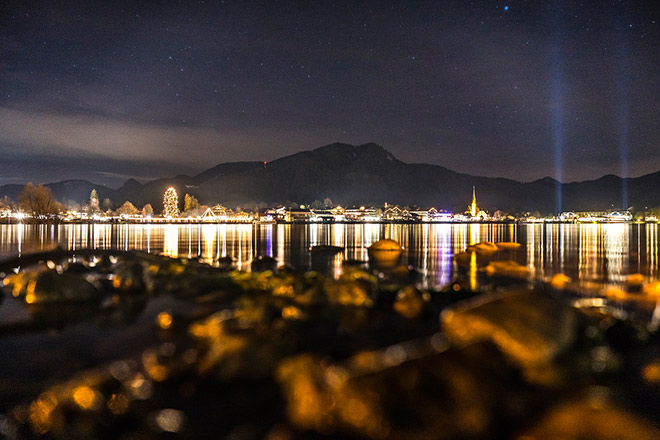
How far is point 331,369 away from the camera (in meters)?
8.55

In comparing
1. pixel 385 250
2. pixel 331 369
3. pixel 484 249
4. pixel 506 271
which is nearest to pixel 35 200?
pixel 385 250

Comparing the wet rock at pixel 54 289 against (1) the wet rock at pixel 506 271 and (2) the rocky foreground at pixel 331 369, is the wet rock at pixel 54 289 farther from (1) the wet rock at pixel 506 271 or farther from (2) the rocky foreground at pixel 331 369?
(1) the wet rock at pixel 506 271

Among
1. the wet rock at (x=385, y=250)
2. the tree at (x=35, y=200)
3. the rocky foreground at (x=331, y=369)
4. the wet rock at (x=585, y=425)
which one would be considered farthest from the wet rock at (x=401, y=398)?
the tree at (x=35, y=200)

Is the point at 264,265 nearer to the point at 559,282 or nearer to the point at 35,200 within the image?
the point at 559,282

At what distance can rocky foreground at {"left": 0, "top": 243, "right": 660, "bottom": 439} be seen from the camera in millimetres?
7074

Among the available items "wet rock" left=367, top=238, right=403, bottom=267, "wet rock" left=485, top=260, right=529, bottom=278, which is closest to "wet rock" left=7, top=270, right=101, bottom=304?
"wet rock" left=485, top=260, right=529, bottom=278

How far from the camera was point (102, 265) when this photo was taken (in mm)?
31016

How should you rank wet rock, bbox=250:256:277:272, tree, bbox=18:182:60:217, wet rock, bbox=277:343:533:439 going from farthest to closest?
tree, bbox=18:182:60:217 → wet rock, bbox=250:256:277:272 → wet rock, bbox=277:343:533:439

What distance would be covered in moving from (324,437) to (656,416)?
653cm

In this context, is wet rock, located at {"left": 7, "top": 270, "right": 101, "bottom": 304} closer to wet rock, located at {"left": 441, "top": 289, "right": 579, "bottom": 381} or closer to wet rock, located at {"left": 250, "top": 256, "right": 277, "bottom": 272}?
wet rock, located at {"left": 250, "top": 256, "right": 277, "bottom": 272}

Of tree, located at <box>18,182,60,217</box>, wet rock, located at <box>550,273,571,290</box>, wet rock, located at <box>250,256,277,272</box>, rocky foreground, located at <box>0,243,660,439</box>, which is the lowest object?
wet rock, located at <box>550,273,571,290</box>

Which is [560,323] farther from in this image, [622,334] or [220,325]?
[220,325]

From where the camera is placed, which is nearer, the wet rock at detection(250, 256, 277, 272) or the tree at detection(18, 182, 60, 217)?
the wet rock at detection(250, 256, 277, 272)

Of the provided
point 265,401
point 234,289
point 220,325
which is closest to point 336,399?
point 265,401
